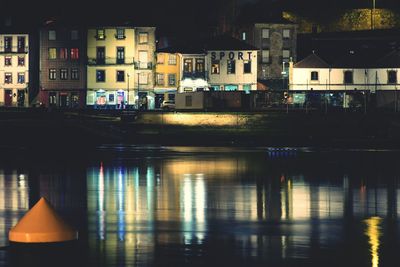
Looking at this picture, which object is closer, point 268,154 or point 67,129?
point 268,154

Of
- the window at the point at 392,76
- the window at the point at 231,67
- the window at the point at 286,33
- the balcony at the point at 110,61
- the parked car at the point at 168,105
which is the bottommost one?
the parked car at the point at 168,105

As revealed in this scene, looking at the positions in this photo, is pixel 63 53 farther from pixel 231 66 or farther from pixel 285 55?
pixel 285 55

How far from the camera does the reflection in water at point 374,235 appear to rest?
1955 cm

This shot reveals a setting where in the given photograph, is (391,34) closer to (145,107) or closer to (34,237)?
(145,107)

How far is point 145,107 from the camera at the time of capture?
120 m

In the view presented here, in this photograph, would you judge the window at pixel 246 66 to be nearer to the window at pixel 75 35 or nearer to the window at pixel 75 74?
the window at pixel 75 74

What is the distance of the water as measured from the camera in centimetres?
1982

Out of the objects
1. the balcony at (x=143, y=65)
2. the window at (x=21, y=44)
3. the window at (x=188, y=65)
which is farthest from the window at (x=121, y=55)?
the window at (x=21, y=44)

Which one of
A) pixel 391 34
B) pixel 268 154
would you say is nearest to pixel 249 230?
pixel 268 154

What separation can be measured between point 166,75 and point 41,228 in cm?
10596

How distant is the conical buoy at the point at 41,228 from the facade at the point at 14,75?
367ft

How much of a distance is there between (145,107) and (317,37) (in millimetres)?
31768

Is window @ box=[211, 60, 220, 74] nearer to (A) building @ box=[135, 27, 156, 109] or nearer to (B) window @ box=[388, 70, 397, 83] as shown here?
(A) building @ box=[135, 27, 156, 109]

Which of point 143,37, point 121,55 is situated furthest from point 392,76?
point 121,55
